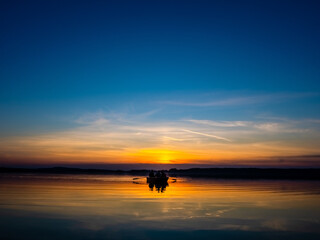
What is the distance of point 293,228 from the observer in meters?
17.6

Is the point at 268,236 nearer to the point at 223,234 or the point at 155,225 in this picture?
the point at 223,234

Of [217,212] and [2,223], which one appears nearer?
[2,223]

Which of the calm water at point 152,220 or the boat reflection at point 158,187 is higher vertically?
the boat reflection at point 158,187

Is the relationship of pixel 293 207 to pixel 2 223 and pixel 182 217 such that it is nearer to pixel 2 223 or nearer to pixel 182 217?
pixel 182 217

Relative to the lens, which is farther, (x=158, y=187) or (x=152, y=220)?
(x=158, y=187)

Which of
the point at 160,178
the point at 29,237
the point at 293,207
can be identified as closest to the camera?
the point at 29,237

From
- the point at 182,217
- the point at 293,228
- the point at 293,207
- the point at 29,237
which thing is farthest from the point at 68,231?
the point at 293,207

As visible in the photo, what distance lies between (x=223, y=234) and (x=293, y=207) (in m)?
11.4

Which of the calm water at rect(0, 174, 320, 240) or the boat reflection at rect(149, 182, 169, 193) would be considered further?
the boat reflection at rect(149, 182, 169, 193)

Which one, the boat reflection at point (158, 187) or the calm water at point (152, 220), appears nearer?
the calm water at point (152, 220)

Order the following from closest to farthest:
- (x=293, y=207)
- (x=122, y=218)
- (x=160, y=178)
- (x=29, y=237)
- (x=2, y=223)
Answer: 1. (x=29, y=237)
2. (x=2, y=223)
3. (x=122, y=218)
4. (x=293, y=207)
5. (x=160, y=178)

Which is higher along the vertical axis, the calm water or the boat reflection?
the boat reflection

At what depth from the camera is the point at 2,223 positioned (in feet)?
57.3

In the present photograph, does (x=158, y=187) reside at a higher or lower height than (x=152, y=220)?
higher
